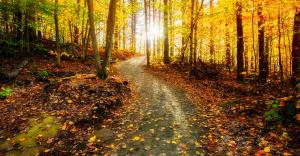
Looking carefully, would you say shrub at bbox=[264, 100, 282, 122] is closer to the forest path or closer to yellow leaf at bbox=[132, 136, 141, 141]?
the forest path

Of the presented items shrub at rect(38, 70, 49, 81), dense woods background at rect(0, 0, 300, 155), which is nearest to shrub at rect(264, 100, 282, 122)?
dense woods background at rect(0, 0, 300, 155)

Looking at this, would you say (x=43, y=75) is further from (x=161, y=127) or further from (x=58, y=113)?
(x=161, y=127)

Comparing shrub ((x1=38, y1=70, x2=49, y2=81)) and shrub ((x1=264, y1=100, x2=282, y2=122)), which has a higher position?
shrub ((x1=38, y1=70, x2=49, y2=81))

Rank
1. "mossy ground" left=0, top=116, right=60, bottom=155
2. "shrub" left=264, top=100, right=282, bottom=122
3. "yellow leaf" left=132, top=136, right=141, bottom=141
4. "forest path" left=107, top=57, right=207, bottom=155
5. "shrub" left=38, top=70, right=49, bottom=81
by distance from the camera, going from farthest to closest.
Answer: "shrub" left=38, top=70, right=49, bottom=81 < "shrub" left=264, top=100, right=282, bottom=122 < "yellow leaf" left=132, top=136, right=141, bottom=141 < "mossy ground" left=0, top=116, right=60, bottom=155 < "forest path" left=107, top=57, right=207, bottom=155

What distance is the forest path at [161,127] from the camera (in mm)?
6539

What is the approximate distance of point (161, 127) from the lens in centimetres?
806

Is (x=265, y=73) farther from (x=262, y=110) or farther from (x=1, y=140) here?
(x=1, y=140)

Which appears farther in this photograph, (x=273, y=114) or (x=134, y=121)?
(x=134, y=121)

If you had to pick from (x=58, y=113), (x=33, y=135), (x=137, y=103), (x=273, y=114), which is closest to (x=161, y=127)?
(x=137, y=103)

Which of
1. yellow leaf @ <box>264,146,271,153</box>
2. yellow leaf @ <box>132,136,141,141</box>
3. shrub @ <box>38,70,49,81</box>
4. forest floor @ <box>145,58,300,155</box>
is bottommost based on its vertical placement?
yellow leaf @ <box>132,136,141,141</box>

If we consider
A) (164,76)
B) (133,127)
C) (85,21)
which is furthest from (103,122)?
(85,21)

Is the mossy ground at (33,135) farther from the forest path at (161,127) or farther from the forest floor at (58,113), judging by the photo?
the forest path at (161,127)

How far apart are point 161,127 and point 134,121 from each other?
A: 1177 millimetres

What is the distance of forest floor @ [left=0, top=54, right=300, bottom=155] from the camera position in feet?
21.7
